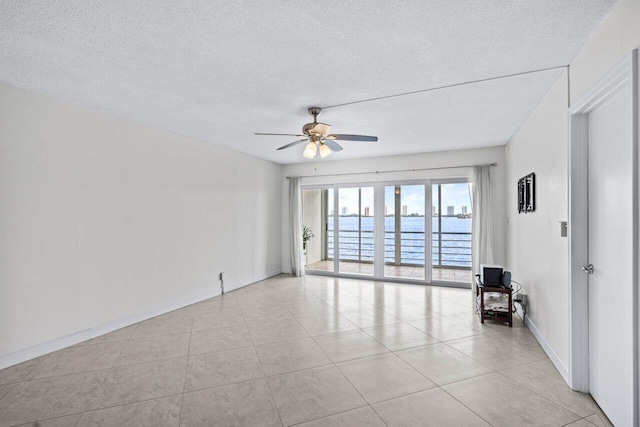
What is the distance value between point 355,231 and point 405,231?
3.42 ft

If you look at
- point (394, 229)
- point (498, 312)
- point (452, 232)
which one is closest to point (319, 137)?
point (498, 312)

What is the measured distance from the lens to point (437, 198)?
5.99 m

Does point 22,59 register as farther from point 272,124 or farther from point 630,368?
point 630,368

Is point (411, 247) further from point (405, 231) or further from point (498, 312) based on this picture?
point (498, 312)

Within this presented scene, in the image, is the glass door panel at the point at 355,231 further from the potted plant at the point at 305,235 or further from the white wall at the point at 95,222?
the white wall at the point at 95,222

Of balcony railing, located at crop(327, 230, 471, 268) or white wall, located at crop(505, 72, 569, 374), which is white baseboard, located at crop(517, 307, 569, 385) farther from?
balcony railing, located at crop(327, 230, 471, 268)

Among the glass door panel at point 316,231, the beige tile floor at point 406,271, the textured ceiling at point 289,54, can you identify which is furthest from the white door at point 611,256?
the glass door panel at point 316,231

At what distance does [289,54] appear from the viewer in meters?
2.31

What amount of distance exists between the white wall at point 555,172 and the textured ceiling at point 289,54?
135 mm

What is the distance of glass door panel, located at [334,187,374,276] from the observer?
6562 mm

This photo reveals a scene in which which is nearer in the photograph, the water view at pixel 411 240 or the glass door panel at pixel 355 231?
the water view at pixel 411 240

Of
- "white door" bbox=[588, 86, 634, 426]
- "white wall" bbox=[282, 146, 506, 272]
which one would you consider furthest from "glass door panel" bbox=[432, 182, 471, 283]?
"white door" bbox=[588, 86, 634, 426]

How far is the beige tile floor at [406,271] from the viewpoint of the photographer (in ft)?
19.7

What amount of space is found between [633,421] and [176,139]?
522 centimetres
